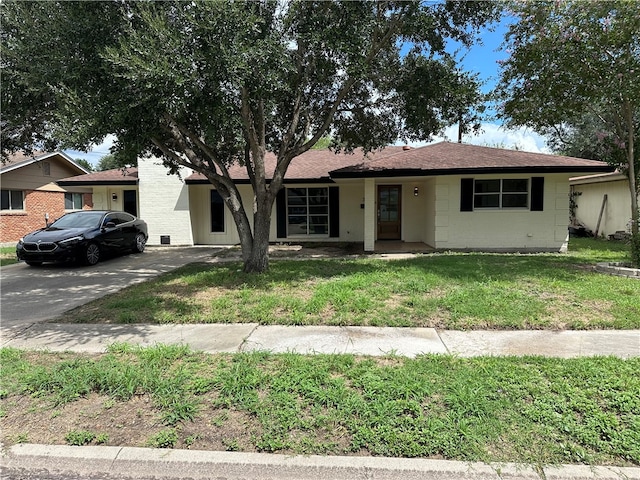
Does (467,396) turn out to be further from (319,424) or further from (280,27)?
(280,27)

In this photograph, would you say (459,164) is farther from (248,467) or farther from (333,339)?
(248,467)

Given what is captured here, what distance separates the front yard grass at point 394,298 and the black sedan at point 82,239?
11.3 feet

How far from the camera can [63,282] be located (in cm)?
904

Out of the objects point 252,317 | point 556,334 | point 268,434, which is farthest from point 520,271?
point 268,434

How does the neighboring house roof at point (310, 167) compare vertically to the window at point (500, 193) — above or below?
above

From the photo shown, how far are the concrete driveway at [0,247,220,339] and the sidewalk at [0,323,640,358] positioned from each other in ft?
3.18

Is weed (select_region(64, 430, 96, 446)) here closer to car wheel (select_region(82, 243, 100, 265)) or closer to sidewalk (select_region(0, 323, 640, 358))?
sidewalk (select_region(0, 323, 640, 358))

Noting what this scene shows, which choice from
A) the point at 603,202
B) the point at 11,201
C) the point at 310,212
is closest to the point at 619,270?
the point at 310,212

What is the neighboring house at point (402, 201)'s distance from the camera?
12.7m

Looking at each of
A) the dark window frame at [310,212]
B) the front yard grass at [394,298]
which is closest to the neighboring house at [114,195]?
the dark window frame at [310,212]

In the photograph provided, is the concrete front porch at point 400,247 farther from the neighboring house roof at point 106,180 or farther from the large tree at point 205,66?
the neighboring house roof at point 106,180

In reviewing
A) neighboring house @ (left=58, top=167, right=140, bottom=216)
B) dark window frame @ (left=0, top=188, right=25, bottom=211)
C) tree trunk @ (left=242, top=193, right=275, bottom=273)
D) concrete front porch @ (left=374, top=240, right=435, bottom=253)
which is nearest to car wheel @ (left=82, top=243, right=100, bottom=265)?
tree trunk @ (left=242, top=193, right=275, bottom=273)

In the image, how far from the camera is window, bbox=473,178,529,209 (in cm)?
1300

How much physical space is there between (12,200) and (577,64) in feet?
75.0
